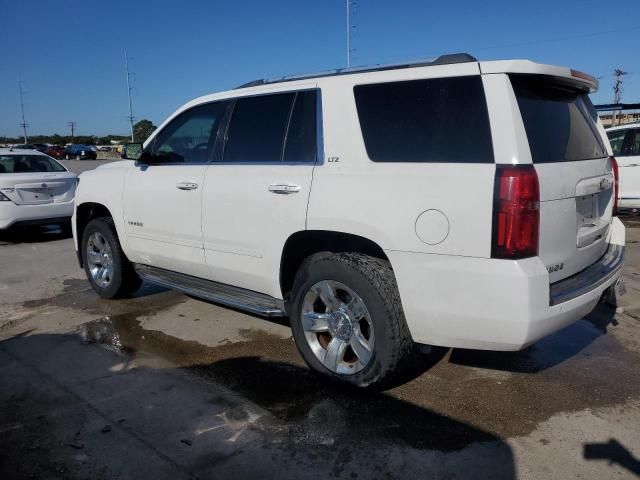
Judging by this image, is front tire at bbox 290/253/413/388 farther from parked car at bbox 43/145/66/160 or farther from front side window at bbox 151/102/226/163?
parked car at bbox 43/145/66/160

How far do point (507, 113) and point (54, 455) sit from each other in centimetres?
297

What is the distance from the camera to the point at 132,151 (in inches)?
207

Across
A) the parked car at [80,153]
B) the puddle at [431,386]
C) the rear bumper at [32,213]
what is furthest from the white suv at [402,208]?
the parked car at [80,153]

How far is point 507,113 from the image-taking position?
2.85 metres

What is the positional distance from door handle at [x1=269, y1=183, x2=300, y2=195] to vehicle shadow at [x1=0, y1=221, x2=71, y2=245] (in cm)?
735

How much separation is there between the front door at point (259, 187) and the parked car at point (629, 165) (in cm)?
838

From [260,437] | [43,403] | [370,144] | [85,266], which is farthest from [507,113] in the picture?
[85,266]

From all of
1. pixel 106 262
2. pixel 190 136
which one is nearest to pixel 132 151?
pixel 190 136

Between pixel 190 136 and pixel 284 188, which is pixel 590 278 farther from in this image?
pixel 190 136

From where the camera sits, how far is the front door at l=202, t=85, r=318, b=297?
12.1 feet

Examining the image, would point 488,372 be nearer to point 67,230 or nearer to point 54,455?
point 54,455

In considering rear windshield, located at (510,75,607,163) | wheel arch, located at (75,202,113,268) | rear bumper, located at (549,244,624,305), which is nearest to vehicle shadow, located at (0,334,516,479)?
rear bumper, located at (549,244,624,305)

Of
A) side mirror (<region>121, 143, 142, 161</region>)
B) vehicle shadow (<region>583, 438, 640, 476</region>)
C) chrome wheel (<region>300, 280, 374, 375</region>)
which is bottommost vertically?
vehicle shadow (<region>583, 438, 640, 476</region>)

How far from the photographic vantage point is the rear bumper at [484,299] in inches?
109
